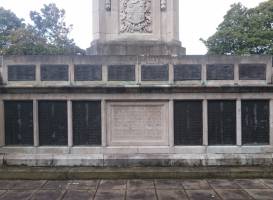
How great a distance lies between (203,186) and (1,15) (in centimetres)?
3462

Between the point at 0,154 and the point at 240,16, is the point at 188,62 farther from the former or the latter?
the point at 240,16

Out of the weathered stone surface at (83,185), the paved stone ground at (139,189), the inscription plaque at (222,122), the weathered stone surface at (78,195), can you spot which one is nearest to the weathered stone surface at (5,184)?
the paved stone ground at (139,189)

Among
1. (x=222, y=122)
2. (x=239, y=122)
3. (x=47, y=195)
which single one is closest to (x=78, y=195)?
(x=47, y=195)

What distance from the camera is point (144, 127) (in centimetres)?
1026

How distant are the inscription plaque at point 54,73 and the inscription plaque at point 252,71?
17.6 feet

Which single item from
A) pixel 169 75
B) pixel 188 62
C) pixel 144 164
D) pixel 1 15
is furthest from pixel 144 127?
pixel 1 15

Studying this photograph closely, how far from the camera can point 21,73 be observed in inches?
396

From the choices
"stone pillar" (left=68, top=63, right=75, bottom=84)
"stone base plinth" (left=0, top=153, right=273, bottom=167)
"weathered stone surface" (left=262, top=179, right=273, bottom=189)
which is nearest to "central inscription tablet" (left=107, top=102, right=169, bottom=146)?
"stone base plinth" (left=0, top=153, right=273, bottom=167)

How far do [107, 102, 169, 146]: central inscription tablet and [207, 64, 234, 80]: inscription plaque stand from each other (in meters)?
1.64

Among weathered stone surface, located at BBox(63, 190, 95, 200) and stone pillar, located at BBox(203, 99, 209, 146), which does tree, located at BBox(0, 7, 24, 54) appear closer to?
stone pillar, located at BBox(203, 99, 209, 146)

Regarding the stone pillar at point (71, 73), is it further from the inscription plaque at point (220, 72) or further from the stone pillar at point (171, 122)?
the inscription plaque at point (220, 72)

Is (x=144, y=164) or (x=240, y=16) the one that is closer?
(x=144, y=164)

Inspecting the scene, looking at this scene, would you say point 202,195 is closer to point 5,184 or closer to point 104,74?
point 104,74

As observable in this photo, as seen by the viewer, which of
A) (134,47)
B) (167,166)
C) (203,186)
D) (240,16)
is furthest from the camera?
(240,16)
